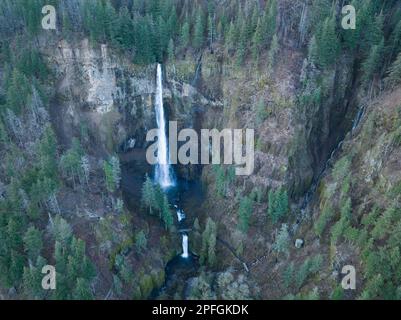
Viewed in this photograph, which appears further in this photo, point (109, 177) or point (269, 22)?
point (269, 22)

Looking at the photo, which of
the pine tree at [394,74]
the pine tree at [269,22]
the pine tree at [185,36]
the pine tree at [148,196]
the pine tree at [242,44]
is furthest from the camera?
the pine tree at [185,36]

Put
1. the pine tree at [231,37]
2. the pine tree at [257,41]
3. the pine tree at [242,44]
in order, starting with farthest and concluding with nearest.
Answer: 1. the pine tree at [231,37]
2. the pine tree at [242,44]
3. the pine tree at [257,41]

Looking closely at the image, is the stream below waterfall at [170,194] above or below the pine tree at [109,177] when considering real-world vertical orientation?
below

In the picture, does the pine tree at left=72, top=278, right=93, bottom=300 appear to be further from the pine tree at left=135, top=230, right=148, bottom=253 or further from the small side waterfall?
the small side waterfall

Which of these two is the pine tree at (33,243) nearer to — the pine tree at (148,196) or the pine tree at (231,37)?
the pine tree at (148,196)

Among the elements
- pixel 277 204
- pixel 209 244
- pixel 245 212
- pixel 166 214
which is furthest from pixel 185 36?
pixel 209 244

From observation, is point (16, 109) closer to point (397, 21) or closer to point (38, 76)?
point (38, 76)

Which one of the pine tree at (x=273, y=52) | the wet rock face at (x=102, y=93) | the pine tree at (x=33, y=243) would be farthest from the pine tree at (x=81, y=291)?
the pine tree at (x=273, y=52)

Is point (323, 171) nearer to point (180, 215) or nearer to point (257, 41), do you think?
point (257, 41)
